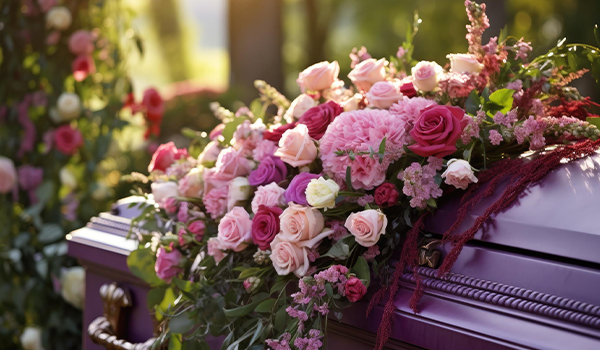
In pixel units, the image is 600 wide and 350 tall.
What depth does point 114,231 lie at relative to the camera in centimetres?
210

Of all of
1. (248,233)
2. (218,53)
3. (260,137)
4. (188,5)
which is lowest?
(218,53)

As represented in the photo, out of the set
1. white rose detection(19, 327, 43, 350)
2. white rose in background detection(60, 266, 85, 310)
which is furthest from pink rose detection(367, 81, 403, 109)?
white rose detection(19, 327, 43, 350)

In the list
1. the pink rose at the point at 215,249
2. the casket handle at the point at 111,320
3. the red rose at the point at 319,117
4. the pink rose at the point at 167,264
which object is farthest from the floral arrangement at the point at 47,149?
the red rose at the point at 319,117

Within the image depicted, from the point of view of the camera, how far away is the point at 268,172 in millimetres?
1507

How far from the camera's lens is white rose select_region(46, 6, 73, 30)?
10.7ft

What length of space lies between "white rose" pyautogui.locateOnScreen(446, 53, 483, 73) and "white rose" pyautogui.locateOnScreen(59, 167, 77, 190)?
2.54 metres

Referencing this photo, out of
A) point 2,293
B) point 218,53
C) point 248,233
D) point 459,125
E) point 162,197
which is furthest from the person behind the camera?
point 218,53

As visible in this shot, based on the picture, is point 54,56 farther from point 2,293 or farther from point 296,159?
point 296,159

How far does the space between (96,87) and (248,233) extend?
245 cm

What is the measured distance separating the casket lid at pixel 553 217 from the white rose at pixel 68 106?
2.62 meters

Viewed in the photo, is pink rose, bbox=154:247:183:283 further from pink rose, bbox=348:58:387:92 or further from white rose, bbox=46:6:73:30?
white rose, bbox=46:6:73:30

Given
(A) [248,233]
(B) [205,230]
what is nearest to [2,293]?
(B) [205,230]

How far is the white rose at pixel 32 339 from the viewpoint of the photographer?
10.5 ft

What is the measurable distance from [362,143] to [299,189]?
185 mm
